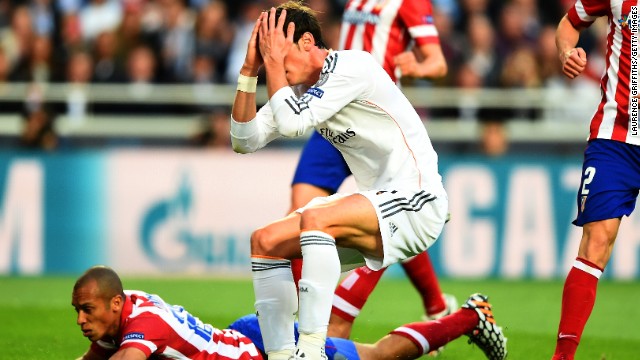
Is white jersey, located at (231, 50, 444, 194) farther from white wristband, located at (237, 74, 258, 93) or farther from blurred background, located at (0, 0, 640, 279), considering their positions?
blurred background, located at (0, 0, 640, 279)

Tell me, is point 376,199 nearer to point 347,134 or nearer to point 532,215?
point 347,134

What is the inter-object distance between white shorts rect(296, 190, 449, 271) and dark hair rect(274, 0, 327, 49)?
0.84 m

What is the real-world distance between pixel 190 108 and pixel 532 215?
4593mm

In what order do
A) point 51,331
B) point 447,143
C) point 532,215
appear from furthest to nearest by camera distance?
point 447,143 < point 532,215 < point 51,331

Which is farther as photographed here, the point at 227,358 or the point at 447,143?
the point at 447,143

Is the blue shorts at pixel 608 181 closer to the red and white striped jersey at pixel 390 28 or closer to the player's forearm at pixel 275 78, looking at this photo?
the player's forearm at pixel 275 78

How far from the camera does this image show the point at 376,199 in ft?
19.1

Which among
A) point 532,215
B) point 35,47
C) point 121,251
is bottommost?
point 121,251

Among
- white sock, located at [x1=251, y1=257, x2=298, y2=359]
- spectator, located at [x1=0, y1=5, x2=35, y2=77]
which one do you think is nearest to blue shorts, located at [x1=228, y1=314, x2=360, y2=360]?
white sock, located at [x1=251, y1=257, x2=298, y2=359]

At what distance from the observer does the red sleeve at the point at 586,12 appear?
686 centimetres

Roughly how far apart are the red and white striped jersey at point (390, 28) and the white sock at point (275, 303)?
267cm

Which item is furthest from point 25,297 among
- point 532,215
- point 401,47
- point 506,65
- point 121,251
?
point 506,65

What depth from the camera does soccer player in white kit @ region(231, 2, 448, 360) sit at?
18.7ft

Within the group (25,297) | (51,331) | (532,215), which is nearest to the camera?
(51,331)
